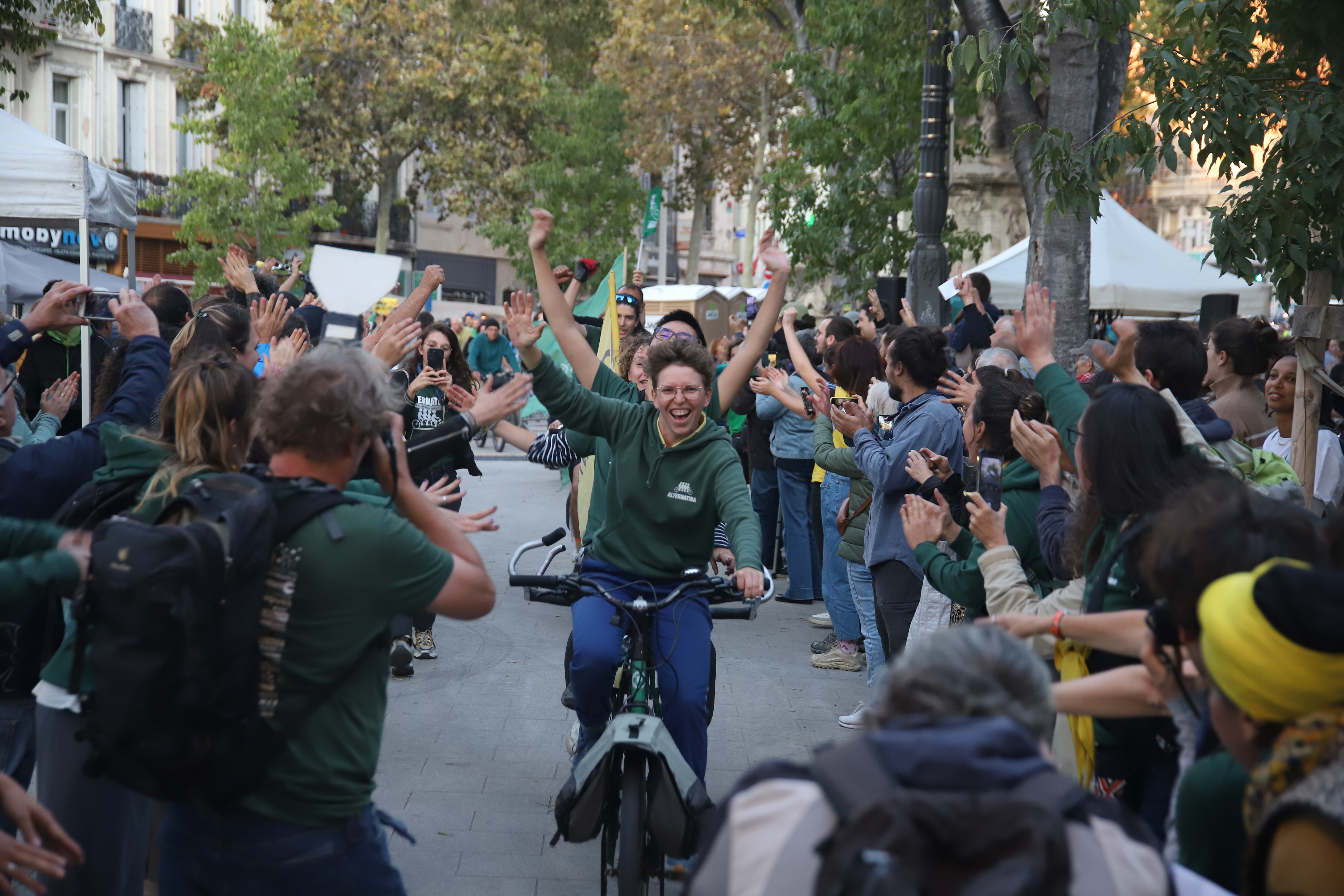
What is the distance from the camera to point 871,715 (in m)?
1.91

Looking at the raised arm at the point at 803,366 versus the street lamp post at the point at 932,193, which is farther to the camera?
the street lamp post at the point at 932,193

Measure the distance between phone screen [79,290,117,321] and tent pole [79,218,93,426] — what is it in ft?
0.35

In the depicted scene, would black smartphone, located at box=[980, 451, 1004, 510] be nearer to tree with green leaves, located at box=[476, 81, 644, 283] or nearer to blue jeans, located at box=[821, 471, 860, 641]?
blue jeans, located at box=[821, 471, 860, 641]

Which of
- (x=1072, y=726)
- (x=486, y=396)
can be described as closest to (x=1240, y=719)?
(x=1072, y=726)

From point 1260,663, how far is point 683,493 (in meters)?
2.78

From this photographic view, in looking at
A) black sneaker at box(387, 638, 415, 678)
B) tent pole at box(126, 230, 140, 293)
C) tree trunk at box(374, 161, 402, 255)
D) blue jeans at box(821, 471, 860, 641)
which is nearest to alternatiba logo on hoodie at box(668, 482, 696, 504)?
black sneaker at box(387, 638, 415, 678)

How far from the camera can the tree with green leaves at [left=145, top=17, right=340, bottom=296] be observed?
29906mm

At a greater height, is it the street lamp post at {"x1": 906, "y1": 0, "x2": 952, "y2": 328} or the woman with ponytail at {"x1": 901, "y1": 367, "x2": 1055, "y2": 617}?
the street lamp post at {"x1": 906, "y1": 0, "x2": 952, "y2": 328}

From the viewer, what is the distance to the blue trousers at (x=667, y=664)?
4305 mm

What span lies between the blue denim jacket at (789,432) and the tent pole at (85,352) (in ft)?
14.5

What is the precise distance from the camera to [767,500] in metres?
10.1

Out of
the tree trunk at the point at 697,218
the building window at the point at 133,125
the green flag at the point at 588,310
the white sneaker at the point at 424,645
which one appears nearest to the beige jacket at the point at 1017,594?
the white sneaker at the point at 424,645

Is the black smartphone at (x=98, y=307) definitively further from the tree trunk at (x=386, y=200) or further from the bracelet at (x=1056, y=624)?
the tree trunk at (x=386, y=200)

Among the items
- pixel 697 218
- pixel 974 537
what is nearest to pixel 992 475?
pixel 974 537
